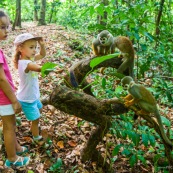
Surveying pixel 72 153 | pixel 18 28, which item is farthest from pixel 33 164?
pixel 18 28

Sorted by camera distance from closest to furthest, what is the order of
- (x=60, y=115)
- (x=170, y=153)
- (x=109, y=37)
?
(x=170, y=153)
(x=60, y=115)
(x=109, y=37)

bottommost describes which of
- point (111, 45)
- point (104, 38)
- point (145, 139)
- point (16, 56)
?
point (145, 139)

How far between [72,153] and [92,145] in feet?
1.51

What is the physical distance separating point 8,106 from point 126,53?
1.81 metres

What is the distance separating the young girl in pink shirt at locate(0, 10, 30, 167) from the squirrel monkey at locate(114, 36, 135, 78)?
1.52m

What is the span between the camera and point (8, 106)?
8.20 feet

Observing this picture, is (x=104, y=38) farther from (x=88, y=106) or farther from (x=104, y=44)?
(x=88, y=106)

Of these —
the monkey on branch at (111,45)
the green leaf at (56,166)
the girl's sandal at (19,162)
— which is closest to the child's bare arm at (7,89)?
the girl's sandal at (19,162)

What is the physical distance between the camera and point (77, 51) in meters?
7.02

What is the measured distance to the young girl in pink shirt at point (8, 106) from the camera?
2363 mm

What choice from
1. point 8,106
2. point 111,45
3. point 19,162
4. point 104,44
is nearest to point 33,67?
point 8,106

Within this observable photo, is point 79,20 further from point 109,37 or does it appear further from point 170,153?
point 170,153

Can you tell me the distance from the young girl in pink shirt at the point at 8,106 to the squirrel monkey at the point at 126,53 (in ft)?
4.99

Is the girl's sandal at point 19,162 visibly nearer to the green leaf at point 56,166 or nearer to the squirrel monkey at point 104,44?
the green leaf at point 56,166
